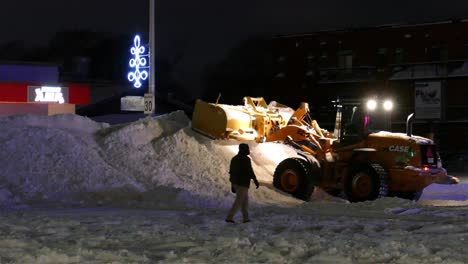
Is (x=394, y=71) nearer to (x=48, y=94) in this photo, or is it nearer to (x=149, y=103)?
(x=48, y=94)

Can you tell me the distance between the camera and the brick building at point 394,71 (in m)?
52.1

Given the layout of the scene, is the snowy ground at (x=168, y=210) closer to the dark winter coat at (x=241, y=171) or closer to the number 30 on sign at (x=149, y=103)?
the dark winter coat at (x=241, y=171)

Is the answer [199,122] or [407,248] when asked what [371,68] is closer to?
[199,122]

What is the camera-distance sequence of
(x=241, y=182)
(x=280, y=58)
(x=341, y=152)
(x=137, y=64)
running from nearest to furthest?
1. (x=241, y=182)
2. (x=341, y=152)
3. (x=137, y=64)
4. (x=280, y=58)

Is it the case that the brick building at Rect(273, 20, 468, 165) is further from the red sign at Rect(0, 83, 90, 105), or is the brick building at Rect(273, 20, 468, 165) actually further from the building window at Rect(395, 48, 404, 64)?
the red sign at Rect(0, 83, 90, 105)

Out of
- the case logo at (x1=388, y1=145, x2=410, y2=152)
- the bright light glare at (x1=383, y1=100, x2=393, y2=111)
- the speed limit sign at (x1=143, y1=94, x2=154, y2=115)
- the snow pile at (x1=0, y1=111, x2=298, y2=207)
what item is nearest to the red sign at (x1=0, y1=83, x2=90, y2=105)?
the speed limit sign at (x1=143, y1=94, x2=154, y2=115)

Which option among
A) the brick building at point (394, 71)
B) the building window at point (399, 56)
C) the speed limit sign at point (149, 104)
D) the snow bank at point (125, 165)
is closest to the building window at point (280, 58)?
the brick building at point (394, 71)

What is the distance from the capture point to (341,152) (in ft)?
66.6

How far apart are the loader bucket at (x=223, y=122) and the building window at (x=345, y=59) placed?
121 ft

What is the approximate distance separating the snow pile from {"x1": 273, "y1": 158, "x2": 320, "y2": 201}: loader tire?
1.43 feet

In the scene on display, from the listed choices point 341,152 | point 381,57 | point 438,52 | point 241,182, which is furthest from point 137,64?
point 438,52

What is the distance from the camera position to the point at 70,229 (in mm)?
12688

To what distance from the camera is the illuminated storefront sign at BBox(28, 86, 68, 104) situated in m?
38.6

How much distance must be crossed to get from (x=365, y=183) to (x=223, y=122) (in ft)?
15.5
